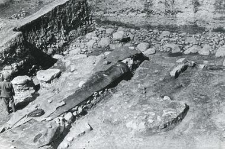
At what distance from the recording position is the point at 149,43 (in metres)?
10.9

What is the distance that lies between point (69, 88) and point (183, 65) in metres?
3.26

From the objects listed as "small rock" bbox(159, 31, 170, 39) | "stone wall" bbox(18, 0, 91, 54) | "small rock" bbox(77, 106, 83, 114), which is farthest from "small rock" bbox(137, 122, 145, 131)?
"small rock" bbox(159, 31, 170, 39)

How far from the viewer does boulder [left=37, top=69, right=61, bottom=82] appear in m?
8.56

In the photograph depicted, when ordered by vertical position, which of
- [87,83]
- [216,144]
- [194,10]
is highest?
[194,10]

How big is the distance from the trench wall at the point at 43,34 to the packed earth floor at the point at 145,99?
1.47 feet

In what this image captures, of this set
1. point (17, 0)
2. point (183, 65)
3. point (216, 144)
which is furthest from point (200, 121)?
point (17, 0)

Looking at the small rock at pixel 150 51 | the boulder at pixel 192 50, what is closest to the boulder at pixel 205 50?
the boulder at pixel 192 50

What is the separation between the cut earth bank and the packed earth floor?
0.02 meters

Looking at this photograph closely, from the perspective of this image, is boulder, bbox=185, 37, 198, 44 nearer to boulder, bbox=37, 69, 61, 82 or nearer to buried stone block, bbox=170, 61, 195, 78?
buried stone block, bbox=170, 61, 195, 78

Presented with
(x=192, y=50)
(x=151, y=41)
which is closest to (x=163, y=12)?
(x=151, y=41)

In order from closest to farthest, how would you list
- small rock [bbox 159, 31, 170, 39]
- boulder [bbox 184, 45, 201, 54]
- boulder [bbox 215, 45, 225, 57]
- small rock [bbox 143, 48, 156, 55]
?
boulder [bbox 215, 45, 225, 57] → boulder [bbox 184, 45, 201, 54] → small rock [bbox 143, 48, 156, 55] → small rock [bbox 159, 31, 170, 39]

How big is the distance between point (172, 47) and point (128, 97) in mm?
3255

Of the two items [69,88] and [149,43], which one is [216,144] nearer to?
[69,88]

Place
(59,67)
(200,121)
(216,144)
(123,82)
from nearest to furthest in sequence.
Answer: (216,144) → (200,121) → (123,82) → (59,67)
